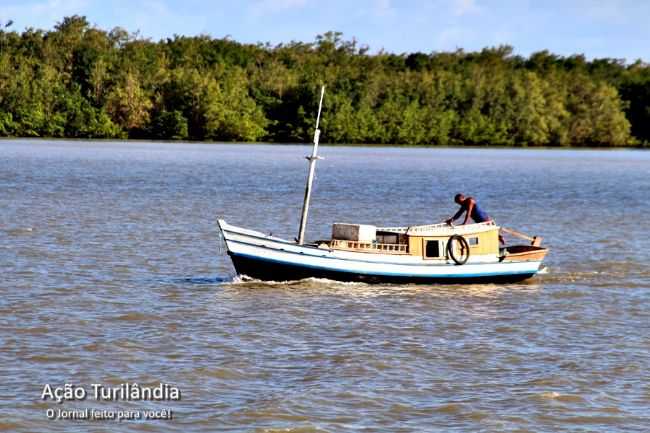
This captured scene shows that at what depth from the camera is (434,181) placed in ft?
283

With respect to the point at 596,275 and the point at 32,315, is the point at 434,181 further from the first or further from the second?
the point at 32,315

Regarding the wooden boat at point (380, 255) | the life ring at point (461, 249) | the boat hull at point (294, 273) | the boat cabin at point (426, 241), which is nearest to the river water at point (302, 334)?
the boat hull at point (294, 273)

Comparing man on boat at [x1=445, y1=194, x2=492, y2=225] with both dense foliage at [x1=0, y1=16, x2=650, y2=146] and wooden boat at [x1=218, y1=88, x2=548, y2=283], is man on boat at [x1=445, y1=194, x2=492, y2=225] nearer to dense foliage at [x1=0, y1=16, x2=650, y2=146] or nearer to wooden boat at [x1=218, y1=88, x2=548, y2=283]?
wooden boat at [x1=218, y1=88, x2=548, y2=283]

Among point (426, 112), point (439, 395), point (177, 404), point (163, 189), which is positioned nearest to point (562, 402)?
point (439, 395)

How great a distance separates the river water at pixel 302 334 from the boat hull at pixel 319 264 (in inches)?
13.4

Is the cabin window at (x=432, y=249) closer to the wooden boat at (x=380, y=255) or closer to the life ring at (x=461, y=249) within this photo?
the wooden boat at (x=380, y=255)

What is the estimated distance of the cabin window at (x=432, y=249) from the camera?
3262 cm

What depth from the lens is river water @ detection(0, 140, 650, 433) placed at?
19.4 m

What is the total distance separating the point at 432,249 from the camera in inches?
1287

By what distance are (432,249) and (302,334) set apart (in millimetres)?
8151

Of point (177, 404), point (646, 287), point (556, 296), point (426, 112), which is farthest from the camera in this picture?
point (426, 112)

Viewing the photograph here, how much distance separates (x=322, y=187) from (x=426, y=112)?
329 feet

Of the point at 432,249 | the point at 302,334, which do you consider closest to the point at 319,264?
the point at 432,249

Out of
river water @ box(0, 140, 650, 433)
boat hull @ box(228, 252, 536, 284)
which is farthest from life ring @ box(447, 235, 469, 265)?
river water @ box(0, 140, 650, 433)
